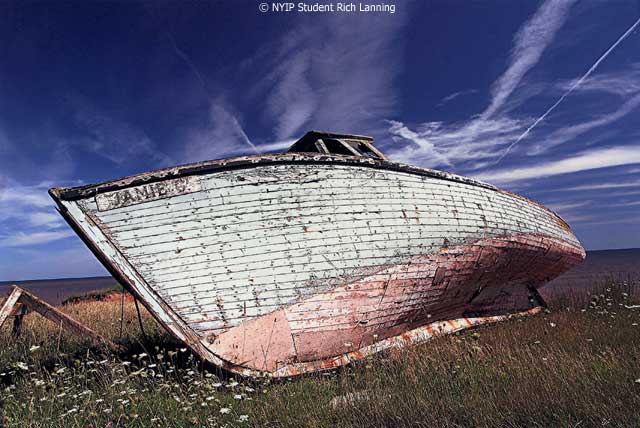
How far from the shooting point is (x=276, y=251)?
461 cm

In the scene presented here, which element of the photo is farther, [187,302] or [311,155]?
[311,155]

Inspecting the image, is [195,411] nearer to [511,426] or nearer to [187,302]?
[187,302]

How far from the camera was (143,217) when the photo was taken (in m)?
4.45

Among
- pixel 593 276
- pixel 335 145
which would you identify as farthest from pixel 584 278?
pixel 335 145

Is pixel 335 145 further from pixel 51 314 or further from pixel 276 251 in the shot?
pixel 51 314

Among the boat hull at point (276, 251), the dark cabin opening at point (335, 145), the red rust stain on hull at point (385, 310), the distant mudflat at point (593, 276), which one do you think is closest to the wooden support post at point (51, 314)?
the boat hull at point (276, 251)

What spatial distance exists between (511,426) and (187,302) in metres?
3.21

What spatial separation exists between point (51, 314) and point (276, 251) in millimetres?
2991

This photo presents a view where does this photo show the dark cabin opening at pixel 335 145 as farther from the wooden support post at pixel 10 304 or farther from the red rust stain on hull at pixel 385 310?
the wooden support post at pixel 10 304

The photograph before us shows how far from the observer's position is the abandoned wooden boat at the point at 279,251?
430 centimetres

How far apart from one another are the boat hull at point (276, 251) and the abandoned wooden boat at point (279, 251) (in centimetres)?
1

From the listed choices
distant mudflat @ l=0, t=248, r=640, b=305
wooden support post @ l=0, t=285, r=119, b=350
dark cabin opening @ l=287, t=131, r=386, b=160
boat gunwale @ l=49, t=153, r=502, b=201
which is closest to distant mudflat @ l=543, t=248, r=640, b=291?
distant mudflat @ l=0, t=248, r=640, b=305

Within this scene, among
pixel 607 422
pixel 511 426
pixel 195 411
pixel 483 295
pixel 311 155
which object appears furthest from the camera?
pixel 483 295

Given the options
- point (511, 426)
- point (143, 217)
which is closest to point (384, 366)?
point (511, 426)
